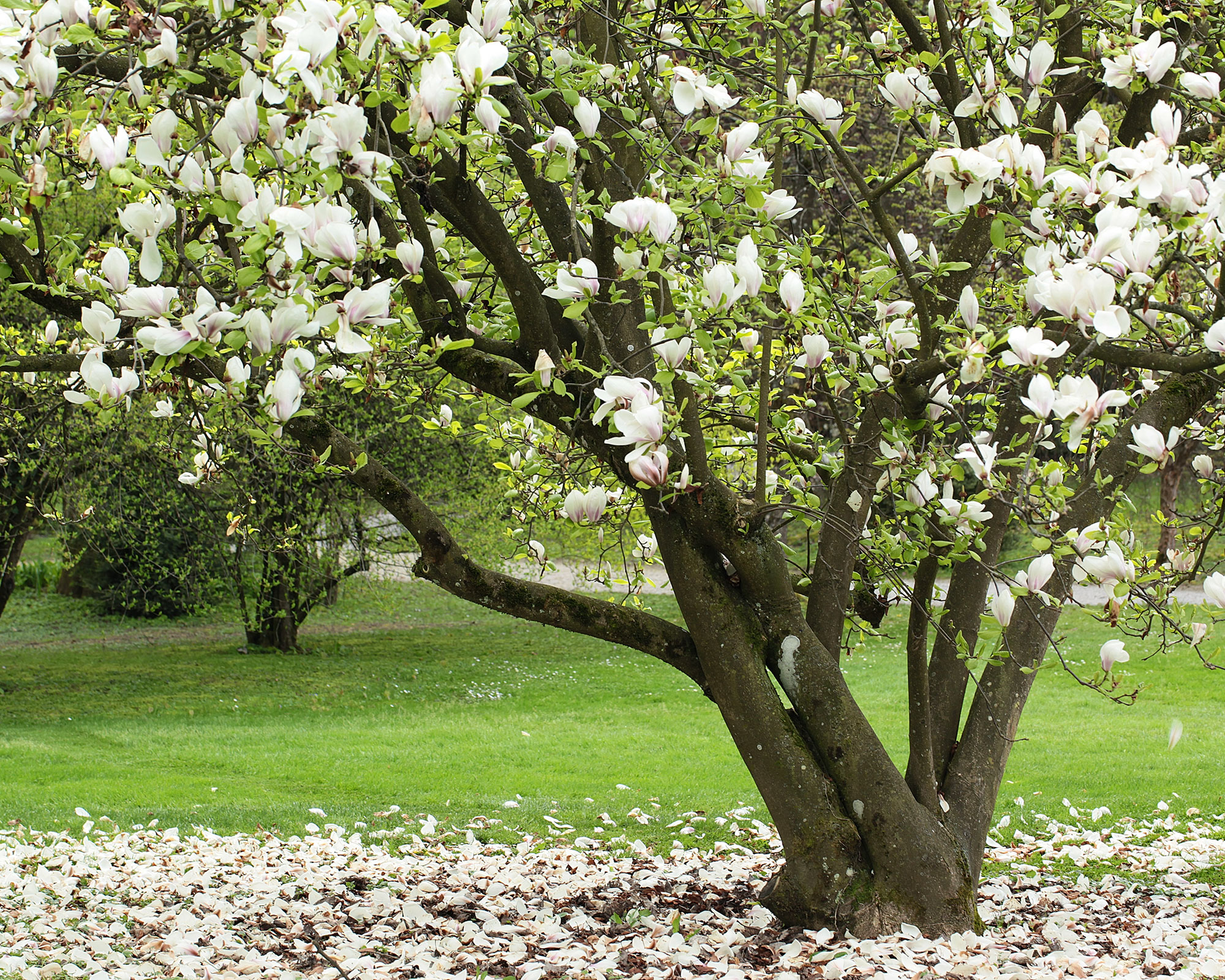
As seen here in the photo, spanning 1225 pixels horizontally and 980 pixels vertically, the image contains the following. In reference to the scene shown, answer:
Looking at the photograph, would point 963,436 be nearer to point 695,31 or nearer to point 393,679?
point 695,31

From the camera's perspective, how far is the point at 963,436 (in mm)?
5141

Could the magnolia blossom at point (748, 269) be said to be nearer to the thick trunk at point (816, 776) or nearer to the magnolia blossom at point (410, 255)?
the magnolia blossom at point (410, 255)

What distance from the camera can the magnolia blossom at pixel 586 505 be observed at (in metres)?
3.46

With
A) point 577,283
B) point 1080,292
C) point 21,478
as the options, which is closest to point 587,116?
point 577,283

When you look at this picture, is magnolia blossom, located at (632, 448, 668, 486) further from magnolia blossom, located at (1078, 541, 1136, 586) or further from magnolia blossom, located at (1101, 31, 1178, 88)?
magnolia blossom, located at (1101, 31, 1178, 88)

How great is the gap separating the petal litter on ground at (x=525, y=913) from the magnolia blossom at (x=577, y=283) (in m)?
2.34

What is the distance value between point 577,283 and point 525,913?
125 inches

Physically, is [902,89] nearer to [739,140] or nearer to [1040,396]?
[739,140]

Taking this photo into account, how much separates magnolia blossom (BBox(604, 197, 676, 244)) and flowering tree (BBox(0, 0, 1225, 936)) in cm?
1

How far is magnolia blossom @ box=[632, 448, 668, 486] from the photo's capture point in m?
2.77

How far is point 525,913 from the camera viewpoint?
4.90 metres

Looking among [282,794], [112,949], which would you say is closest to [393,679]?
[282,794]

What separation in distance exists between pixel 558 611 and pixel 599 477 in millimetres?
718

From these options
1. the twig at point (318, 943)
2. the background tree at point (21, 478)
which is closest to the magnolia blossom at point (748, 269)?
the twig at point (318, 943)
